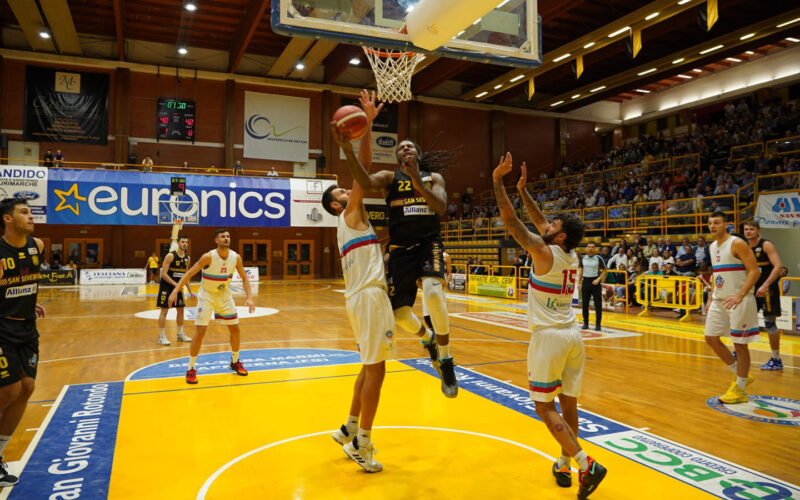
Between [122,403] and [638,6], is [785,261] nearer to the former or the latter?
[638,6]

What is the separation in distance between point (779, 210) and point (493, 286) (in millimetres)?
8768

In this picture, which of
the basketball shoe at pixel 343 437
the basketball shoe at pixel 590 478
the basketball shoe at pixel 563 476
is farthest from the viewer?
the basketball shoe at pixel 343 437

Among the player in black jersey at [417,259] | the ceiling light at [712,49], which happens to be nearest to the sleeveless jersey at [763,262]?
the player in black jersey at [417,259]

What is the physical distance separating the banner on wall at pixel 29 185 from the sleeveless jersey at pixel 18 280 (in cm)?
1873

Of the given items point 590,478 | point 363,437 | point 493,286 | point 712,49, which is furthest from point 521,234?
point 712,49

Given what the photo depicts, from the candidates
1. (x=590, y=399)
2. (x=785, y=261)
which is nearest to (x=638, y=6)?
(x=785, y=261)

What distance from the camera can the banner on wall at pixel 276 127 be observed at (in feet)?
88.1

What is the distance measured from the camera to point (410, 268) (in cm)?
450

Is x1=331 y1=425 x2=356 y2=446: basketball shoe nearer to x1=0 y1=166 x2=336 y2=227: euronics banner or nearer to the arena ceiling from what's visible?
the arena ceiling

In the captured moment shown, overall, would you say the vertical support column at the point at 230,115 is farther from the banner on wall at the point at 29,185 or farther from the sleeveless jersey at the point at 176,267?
the sleeveless jersey at the point at 176,267

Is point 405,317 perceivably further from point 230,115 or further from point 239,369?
point 230,115

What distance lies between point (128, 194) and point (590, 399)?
2021cm

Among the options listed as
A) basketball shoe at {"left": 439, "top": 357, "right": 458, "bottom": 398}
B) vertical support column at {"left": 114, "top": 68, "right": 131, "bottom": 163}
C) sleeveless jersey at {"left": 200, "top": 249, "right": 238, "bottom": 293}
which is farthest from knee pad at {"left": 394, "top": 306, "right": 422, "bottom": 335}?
vertical support column at {"left": 114, "top": 68, "right": 131, "bottom": 163}

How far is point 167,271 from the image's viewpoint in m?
9.19
